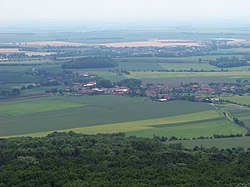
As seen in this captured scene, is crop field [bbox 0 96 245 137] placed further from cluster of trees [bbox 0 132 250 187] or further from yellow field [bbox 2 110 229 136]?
cluster of trees [bbox 0 132 250 187]

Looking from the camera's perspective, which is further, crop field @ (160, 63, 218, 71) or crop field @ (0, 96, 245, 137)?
crop field @ (160, 63, 218, 71)

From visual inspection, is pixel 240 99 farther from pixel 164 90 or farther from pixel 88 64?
pixel 88 64

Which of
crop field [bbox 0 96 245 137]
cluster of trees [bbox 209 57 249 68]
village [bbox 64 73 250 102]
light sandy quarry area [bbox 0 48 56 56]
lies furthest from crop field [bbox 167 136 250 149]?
light sandy quarry area [bbox 0 48 56 56]

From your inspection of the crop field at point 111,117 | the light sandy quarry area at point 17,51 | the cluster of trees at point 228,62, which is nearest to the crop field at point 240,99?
the crop field at point 111,117

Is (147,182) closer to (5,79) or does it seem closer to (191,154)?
(191,154)

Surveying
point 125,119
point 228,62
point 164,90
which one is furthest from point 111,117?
point 228,62

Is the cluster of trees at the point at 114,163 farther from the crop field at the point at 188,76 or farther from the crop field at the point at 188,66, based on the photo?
the crop field at the point at 188,66
